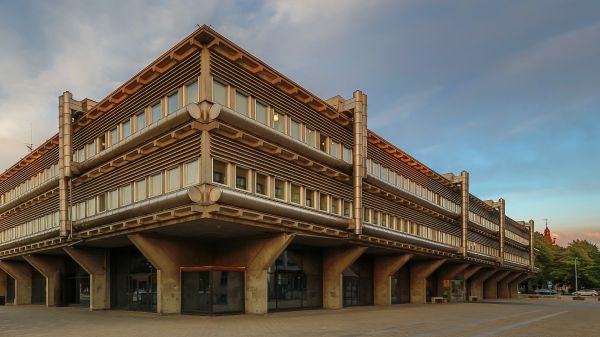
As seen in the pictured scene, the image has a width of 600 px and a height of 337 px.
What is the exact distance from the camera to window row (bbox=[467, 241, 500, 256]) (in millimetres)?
61669

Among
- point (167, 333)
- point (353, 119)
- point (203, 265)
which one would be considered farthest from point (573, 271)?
point (167, 333)

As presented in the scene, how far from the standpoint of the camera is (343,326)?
73.8 feet

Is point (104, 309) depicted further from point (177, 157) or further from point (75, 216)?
point (177, 157)

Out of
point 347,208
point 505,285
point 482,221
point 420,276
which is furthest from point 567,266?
point 347,208

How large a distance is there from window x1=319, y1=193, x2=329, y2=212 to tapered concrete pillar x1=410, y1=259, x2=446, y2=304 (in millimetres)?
23582

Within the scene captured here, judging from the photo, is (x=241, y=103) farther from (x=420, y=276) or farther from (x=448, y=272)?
(x=448, y=272)

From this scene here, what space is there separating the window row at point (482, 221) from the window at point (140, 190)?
48272mm

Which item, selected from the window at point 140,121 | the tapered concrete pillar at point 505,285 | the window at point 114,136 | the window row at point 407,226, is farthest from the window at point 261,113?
the tapered concrete pillar at point 505,285

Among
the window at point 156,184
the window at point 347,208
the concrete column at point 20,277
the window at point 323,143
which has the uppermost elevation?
the window at point 323,143

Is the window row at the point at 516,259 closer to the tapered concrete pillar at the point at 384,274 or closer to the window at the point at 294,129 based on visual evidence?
the tapered concrete pillar at the point at 384,274

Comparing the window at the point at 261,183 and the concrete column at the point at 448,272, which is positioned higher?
the window at the point at 261,183

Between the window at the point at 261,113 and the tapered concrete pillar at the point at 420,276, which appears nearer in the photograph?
the window at the point at 261,113

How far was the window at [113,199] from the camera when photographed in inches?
1179

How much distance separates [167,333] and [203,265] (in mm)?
11602
